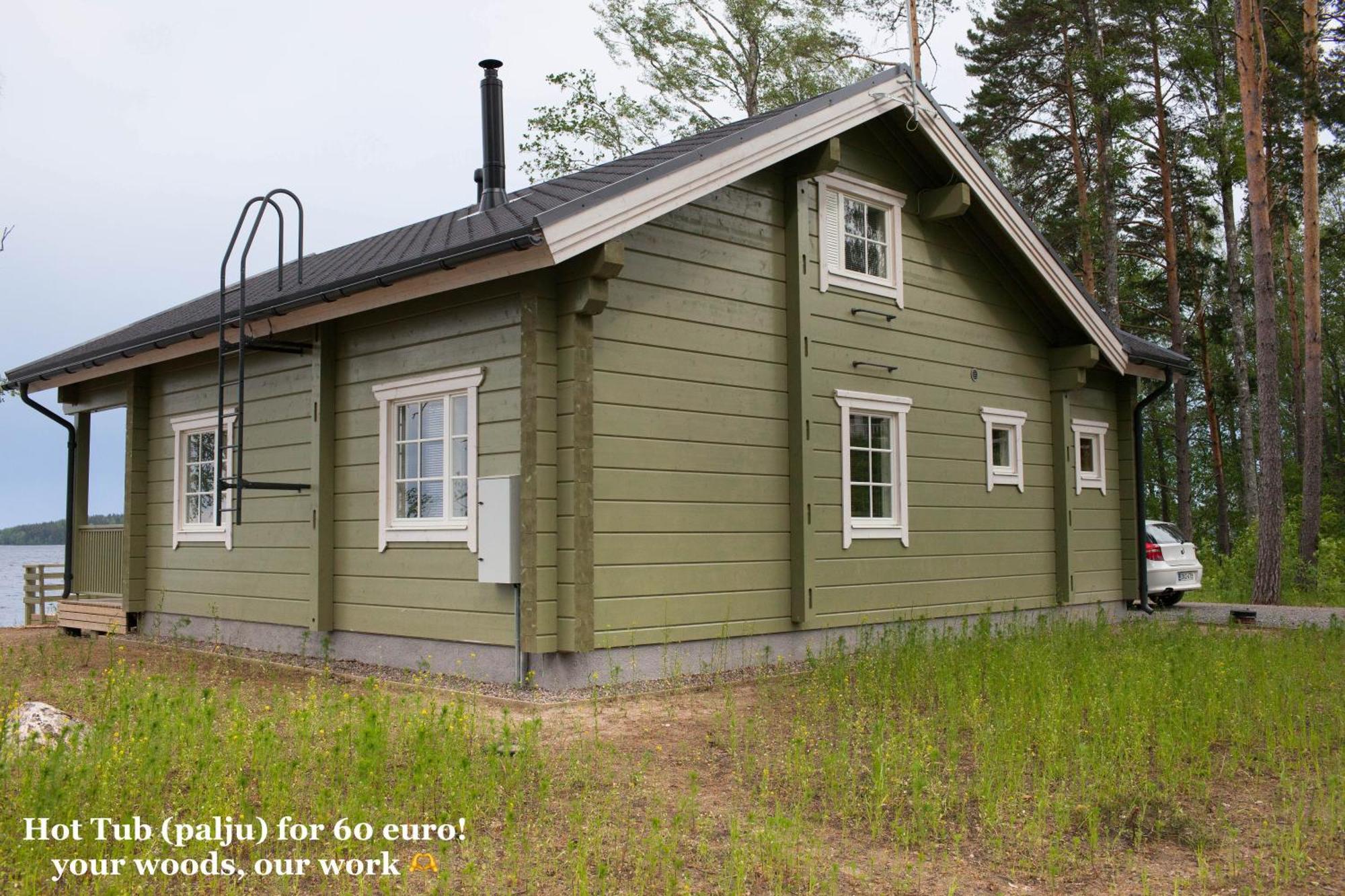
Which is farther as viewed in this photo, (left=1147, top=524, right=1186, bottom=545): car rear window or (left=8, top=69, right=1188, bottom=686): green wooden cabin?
(left=1147, top=524, right=1186, bottom=545): car rear window

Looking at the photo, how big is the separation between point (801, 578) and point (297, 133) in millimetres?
14671

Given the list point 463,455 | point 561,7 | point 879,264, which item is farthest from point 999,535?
point 561,7

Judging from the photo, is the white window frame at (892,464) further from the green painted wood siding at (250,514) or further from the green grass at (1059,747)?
the green painted wood siding at (250,514)

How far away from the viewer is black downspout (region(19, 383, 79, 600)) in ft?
44.0

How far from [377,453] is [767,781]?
5.11 meters

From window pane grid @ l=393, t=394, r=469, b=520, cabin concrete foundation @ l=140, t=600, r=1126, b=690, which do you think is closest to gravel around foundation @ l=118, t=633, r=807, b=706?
cabin concrete foundation @ l=140, t=600, r=1126, b=690

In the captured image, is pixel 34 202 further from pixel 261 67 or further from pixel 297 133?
pixel 297 133

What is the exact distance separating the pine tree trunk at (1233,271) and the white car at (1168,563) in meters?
8.23

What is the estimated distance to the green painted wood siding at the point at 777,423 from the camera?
831cm

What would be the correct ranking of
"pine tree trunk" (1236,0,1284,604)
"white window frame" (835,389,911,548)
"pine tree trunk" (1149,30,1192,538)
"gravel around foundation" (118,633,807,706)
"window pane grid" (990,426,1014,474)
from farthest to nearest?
1. "pine tree trunk" (1149,30,1192,538)
2. "pine tree trunk" (1236,0,1284,604)
3. "window pane grid" (990,426,1014,474)
4. "white window frame" (835,389,911,548)
5. "gravel around foundation" (118,633,807,706)

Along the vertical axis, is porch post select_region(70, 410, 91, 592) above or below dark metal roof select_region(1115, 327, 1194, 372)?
below

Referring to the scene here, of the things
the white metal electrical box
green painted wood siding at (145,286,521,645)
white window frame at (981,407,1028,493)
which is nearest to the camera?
the white metal electrical box

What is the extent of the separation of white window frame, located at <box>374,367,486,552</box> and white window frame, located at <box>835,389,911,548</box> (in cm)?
339

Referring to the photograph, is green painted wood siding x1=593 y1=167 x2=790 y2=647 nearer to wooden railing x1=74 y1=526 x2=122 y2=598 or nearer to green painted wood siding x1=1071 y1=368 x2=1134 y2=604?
green painted wood siding x1=1071 y1=368 x2=1134 y2=604
